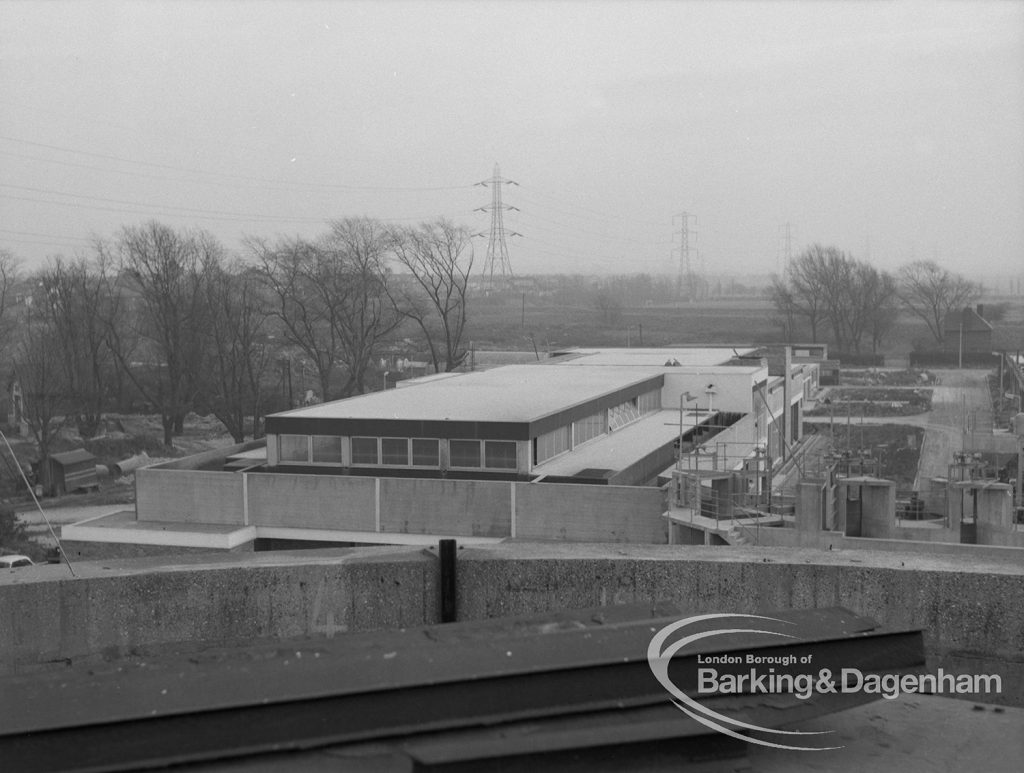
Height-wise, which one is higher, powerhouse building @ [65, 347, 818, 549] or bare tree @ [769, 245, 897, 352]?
bare tree @ [769, 245, 897, 352]

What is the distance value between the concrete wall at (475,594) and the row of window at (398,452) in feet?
26.0

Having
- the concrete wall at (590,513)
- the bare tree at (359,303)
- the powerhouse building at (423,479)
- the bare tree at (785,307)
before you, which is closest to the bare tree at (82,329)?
the bare tree at (359,303)

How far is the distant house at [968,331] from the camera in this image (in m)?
20.2

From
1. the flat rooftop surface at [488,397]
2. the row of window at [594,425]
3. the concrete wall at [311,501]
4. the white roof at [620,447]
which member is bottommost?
the concrete wall at [311,501]

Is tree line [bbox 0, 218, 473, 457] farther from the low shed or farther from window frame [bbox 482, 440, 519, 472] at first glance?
window frame [bbox 482, 440, 519, 472]

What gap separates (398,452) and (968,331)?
46.9 ft

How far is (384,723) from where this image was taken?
1936mm

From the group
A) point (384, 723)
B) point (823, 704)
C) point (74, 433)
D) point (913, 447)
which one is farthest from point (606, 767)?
point (74, 433)

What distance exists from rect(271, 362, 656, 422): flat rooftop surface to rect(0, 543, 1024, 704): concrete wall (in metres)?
7.96

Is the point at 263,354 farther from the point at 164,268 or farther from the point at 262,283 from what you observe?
the point at 164,268

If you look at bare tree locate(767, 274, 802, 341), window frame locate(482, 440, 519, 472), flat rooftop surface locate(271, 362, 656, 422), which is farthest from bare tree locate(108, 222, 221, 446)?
bare tree locate(767, 274, 802, 341)

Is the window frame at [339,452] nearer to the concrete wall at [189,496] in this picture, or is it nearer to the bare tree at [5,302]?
the concrete wall at [189,496]

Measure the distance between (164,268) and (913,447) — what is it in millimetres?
14088

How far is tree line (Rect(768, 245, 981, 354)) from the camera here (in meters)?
22.0
